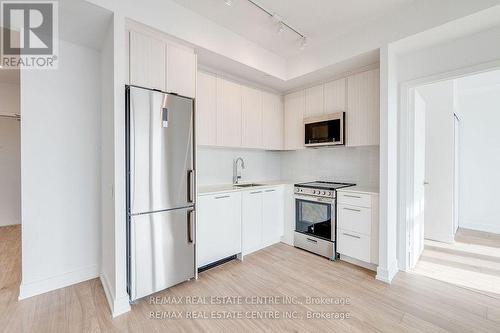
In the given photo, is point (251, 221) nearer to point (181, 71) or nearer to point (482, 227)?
point (181, 71)

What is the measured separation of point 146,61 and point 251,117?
1685 millimetres

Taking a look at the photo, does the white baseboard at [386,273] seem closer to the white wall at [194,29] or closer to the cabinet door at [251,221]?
the cabinet door at [251,221]

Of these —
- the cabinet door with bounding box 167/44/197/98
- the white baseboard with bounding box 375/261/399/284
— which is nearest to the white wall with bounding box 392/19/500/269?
the white baseboard with bounding box 375/261/399/284

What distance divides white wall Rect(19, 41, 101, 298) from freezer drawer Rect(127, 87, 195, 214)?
3.10 ft

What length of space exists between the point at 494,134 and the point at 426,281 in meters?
3.43

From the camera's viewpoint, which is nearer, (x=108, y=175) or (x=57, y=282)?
(x=108, y=175)

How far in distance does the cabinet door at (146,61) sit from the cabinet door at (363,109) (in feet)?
7.89

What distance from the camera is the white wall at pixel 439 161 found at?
3.52 metres

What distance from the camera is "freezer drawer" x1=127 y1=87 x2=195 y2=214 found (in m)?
1.97

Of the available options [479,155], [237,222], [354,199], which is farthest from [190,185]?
[479,155]

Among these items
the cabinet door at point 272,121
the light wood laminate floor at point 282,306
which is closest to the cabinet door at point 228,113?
the cabinet door at point 272,121

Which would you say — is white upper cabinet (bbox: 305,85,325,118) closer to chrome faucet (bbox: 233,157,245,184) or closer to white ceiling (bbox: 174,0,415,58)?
white ceiling (bbox: 174,0,415,58)

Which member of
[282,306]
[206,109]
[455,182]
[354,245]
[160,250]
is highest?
[206,109]

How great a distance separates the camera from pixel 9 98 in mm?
4012
